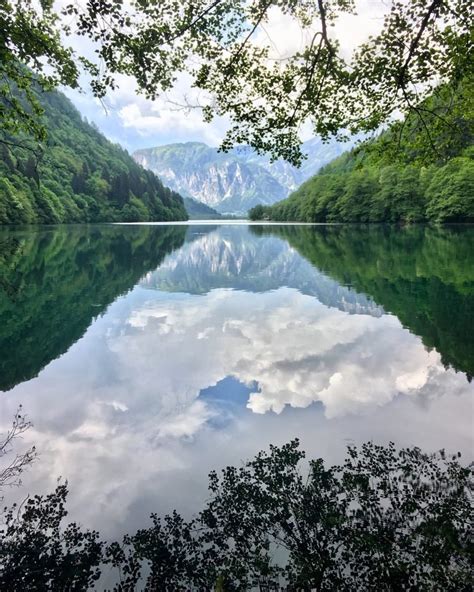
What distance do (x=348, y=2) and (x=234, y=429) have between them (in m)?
12.8

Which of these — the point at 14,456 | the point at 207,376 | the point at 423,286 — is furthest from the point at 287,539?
the point at 423,286

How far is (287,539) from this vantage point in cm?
532

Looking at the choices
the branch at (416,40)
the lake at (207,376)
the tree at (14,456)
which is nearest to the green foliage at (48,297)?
the lake at (207,376)

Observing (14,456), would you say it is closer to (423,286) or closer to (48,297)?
(48,297)

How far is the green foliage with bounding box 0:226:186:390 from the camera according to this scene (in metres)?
13.1

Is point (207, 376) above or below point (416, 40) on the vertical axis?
below

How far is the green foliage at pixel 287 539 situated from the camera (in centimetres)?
470

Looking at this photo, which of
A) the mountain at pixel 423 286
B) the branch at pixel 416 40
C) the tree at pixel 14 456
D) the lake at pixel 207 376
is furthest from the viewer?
the mountain at pixel 423 286

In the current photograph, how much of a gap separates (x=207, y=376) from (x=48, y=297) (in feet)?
45.6

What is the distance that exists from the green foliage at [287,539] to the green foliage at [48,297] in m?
7.09

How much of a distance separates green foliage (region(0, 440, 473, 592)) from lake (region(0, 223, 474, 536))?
510 millimetres

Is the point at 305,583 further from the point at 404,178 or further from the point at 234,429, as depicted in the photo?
the point at 404,178

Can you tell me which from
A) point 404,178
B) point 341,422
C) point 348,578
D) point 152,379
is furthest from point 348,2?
point 404,178

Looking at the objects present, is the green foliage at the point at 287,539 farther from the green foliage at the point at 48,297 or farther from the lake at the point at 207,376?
the green foliage at the point at 48,297
